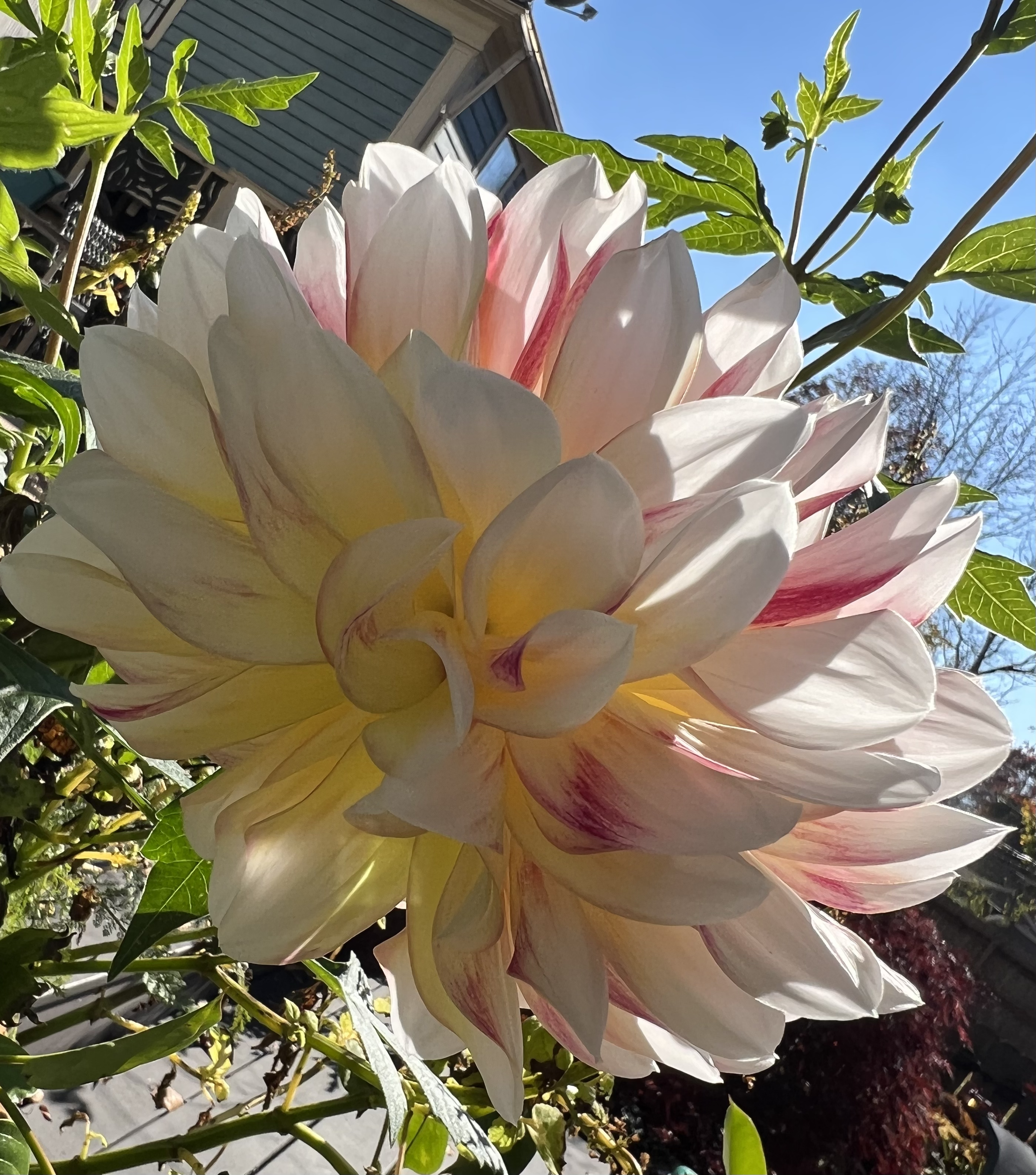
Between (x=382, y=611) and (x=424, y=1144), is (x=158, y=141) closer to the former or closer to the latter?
(x=382, y=611)

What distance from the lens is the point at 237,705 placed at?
0.34 metres

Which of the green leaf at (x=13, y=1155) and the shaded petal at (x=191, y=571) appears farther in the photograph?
the green leaf at (x=13, y=1155)

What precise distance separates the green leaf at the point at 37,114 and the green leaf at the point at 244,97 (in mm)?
315

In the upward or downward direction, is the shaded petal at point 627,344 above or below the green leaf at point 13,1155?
above

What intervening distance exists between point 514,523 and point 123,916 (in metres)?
1.35

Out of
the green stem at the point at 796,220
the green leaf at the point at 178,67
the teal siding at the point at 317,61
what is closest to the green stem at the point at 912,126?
the green stem at the point at 796,220

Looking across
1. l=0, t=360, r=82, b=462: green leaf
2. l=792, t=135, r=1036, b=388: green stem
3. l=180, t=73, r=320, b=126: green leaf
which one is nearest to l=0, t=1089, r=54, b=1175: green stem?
l=0, t=360, r=82, b=462: green leaf

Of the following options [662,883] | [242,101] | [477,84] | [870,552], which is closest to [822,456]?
[870,552]

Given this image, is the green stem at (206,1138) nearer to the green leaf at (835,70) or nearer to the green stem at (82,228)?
the green stem at (82,228)

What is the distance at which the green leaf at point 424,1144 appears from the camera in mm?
839

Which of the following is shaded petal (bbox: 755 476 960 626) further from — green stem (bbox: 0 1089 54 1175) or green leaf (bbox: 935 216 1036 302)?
green stem (bbox: 0 1089 54 1175)

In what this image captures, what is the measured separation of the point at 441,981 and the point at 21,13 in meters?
0.76

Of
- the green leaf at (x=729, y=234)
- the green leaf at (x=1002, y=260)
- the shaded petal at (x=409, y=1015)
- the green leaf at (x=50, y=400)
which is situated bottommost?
the shaded petal at (x=409, y=1015)

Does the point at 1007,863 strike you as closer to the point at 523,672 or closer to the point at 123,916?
the point at 123,916
